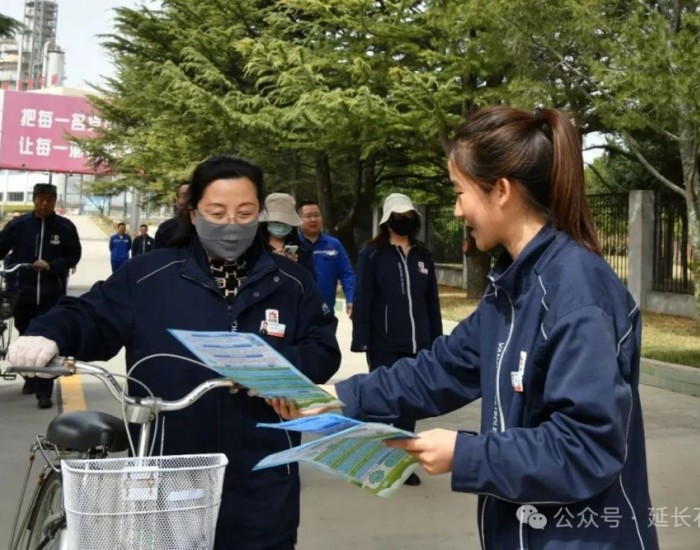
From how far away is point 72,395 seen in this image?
8.61 m

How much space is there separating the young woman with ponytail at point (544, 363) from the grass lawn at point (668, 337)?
8.76 m

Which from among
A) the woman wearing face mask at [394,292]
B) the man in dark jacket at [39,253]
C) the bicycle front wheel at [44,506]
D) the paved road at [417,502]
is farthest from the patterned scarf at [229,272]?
the man in dark jacket at [39,253]

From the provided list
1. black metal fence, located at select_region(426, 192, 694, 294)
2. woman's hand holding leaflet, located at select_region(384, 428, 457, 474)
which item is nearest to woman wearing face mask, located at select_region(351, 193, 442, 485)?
woman's hand holding leaflet, located at select_region(384, 428, 457, 474)

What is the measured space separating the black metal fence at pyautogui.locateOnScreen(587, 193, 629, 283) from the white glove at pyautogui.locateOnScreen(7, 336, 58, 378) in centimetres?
1468

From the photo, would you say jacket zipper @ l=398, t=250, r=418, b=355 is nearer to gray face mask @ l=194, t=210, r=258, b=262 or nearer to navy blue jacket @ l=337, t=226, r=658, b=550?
gray face mask @ l=194, t=210, r=258, b=262

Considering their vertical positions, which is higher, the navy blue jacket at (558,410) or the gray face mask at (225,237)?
the gray face mask at (225,237)

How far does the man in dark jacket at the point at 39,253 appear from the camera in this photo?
8.52 m

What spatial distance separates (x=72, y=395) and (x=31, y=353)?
6.43m

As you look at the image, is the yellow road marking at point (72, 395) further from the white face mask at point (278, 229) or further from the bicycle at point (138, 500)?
the bicycle at point (138, 500)

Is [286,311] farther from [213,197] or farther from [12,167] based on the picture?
[12,167]

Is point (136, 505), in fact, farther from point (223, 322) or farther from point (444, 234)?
point (444, 234)

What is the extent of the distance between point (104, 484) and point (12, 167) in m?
34.5

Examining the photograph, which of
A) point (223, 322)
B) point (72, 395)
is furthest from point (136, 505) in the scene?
point (72, 395)

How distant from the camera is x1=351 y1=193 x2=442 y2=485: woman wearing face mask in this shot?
6.40m
